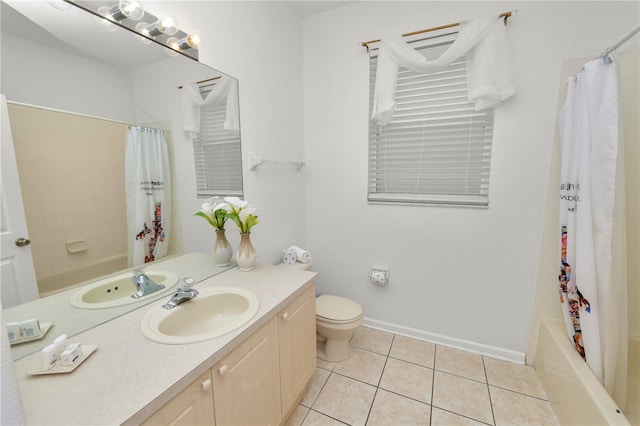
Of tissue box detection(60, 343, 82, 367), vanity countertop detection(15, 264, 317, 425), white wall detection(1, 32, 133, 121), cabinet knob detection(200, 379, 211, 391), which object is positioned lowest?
cabinet knob detection(200, 379, 211, 391)

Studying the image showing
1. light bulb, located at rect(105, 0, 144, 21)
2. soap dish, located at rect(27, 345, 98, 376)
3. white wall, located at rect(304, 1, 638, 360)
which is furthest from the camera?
white wall, located at rect(304, 1, 638, 360)

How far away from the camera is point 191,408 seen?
2.76ft

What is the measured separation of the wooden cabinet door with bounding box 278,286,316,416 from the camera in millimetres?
1337

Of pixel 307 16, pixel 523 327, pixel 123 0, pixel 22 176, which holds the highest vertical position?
pixel 307 16

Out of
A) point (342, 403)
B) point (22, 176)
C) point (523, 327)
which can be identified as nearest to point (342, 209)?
point (342, 403)

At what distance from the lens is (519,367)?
1.91 m

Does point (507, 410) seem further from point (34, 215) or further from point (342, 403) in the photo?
point (34, 215)

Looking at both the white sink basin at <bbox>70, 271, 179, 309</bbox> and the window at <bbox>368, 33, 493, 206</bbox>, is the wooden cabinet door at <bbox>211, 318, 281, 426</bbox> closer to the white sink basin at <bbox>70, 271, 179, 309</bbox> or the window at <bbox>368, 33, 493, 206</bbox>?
the white sink basin at <bbox>70, 271, 179, 309</bbox>

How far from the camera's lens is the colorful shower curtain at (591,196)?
1.33 metres

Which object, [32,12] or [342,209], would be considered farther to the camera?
[342,209]

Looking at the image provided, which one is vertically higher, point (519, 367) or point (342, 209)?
point (342, 209)

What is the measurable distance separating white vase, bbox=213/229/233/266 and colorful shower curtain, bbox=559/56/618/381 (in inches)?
76.9

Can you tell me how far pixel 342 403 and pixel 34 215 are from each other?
1.76 meters

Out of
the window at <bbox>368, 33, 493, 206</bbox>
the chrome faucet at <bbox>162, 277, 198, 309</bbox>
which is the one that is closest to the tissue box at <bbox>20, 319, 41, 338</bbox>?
the chrome faucet at <bbox>162, 277, 198, 309</bbox>
